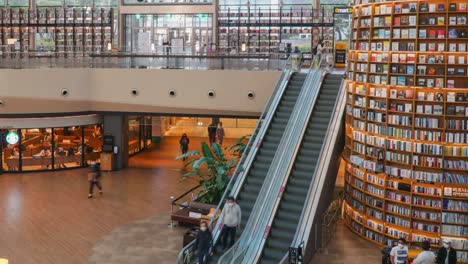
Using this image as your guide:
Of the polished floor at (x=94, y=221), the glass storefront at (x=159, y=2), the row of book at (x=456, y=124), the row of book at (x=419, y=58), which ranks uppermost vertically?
the glass storefront at (x=159, y=2)

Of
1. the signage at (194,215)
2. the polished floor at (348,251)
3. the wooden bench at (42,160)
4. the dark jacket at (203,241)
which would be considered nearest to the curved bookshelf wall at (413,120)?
the polished floor at (348,251)

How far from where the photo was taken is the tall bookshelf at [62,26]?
95.3 ft

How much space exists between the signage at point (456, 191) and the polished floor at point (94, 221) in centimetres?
199

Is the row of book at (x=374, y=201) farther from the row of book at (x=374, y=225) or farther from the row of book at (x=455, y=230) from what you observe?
the row of book at (x=455, y=230)

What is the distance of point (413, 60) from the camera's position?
1309cm

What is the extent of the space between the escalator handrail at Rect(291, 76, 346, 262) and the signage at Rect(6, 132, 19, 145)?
11.2 metres

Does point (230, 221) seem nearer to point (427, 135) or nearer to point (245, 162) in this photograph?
point (245, 162)

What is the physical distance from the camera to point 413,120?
13227mm

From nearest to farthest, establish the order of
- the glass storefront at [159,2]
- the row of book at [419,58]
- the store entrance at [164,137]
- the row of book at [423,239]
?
the row of book at [419,58], the row of book at [423,239], the store entrance at [164,137], the glass storefront at [159,2]

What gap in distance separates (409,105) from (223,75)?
793 centimetres

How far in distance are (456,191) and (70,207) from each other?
9.53 m

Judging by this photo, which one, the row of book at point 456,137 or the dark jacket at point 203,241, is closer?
the dark jacket at point 203,241

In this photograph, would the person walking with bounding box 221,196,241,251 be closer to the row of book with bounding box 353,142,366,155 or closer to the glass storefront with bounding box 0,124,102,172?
the row of book with bounding box 353,142,366,155

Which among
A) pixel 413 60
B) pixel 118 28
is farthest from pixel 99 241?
pixel 118 28
